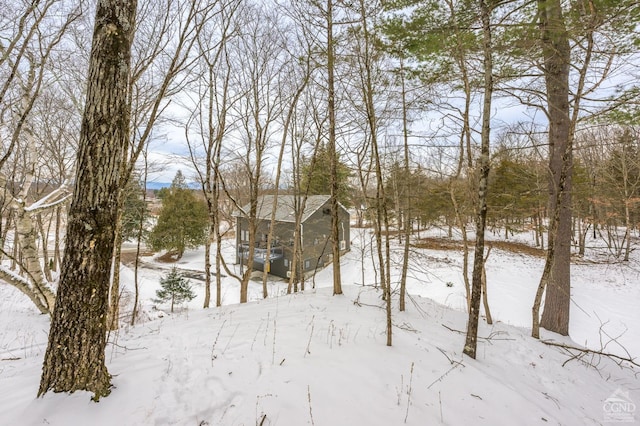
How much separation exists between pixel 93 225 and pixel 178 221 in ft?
63.0

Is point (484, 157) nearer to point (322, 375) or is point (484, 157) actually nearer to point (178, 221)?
point (322, 375)

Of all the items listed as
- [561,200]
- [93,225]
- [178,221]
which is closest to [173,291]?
[178,221]

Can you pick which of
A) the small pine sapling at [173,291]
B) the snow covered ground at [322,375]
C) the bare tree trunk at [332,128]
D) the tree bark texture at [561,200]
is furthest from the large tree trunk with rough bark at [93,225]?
the small pine sapling at [173,291]

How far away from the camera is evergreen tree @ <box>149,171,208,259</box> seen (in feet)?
62.4

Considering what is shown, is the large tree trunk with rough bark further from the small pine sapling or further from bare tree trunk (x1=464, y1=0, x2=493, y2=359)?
the small pine sapling

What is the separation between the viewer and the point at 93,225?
196 centimetres

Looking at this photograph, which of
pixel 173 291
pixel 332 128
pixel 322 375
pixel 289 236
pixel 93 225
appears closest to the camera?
pixel 93 225

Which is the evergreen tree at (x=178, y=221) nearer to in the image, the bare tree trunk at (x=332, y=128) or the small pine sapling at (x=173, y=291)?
the small pine sapling at (x=173, y=291)

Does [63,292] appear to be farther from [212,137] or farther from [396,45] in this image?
[396,45]

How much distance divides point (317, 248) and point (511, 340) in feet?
42.8

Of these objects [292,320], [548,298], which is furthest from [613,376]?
[292,320]

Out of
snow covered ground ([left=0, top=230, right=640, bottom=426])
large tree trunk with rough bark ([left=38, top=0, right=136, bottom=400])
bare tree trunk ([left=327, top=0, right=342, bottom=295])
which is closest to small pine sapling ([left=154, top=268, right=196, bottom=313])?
snow covered ground ([left=0, top=230, right=640, bottom=426])

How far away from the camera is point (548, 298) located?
18.2ft

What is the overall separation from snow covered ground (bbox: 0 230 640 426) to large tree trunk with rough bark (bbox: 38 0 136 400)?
236 mm
